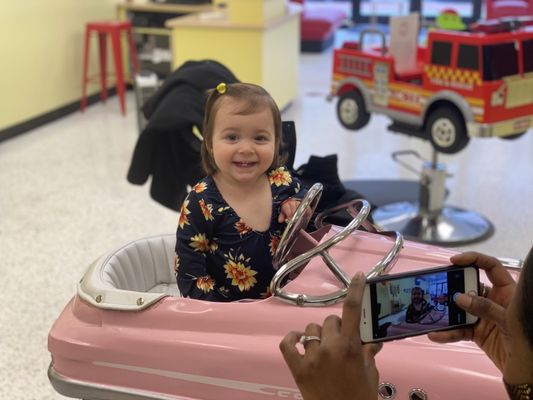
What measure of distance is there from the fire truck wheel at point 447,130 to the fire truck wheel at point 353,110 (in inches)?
14.0

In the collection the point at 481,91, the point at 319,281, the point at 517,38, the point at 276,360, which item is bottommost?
the point at 276,360

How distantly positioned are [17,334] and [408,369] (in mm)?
1548

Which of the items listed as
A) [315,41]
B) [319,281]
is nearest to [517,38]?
[319,281]

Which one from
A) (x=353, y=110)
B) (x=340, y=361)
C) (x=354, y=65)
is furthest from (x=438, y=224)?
(x=340, y=361)

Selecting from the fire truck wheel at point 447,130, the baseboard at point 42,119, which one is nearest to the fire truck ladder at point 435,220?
the fire truck wheel at point 447,130

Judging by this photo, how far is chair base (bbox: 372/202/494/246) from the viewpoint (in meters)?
3.08

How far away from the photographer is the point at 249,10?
4.67m

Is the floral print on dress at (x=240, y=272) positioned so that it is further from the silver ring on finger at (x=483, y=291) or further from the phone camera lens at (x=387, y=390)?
the silver ring on finger at (x=483, y=291)

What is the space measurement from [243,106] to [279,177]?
219 millimetres

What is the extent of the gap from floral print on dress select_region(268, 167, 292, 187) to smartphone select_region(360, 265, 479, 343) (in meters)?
0.70

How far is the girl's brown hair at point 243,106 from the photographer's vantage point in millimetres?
1654

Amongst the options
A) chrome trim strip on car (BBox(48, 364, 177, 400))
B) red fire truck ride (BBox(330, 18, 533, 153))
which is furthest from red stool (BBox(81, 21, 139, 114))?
chrome trim strip on car (BBox(48, 364, 177, 400))

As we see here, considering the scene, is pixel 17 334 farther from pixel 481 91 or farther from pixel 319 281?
pixel 481 91

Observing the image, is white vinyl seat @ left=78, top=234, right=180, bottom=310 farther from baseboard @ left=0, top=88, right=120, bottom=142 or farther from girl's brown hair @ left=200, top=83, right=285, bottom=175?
baseboard @ left=0, top=88, right=120, bottom=142
